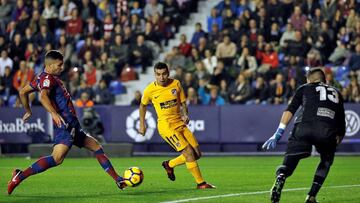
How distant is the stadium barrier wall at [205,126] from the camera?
26636 mm

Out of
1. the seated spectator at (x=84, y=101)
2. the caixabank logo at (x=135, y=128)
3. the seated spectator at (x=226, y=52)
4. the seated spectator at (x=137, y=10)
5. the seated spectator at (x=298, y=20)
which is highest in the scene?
the seated spectator at (x=137, y=10)

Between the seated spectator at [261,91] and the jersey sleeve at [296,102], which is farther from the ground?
the jersey sleeve at [296,102]

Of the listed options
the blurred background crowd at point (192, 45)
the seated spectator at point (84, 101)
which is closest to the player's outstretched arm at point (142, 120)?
the blurred background crowd at point (192, 45)

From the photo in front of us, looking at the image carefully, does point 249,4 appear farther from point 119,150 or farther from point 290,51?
point 119,150

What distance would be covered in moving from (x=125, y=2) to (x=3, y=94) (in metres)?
5.12

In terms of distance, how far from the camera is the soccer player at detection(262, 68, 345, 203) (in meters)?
12.1

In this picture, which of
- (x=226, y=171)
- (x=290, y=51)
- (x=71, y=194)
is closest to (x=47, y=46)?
(x=290, y=51)

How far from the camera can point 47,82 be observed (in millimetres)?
14172

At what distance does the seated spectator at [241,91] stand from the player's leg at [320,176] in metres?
15.0

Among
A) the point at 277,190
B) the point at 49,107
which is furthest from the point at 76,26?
the point at 277,190

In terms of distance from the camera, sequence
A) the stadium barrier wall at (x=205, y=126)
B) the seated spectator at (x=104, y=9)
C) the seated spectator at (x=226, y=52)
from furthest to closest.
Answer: the seated spectator at (x=104, y=9) → the seated spectator at (x=226, y=52) → the stadium barrier wall at (x=205, y=126)


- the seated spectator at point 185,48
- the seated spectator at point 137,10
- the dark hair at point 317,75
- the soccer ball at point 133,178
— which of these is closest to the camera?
the dark hair at point 317,75

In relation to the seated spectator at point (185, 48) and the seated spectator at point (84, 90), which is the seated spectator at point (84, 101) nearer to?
the seated spectator at point (84, 90)

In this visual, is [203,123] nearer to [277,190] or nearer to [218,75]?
[218,75]
